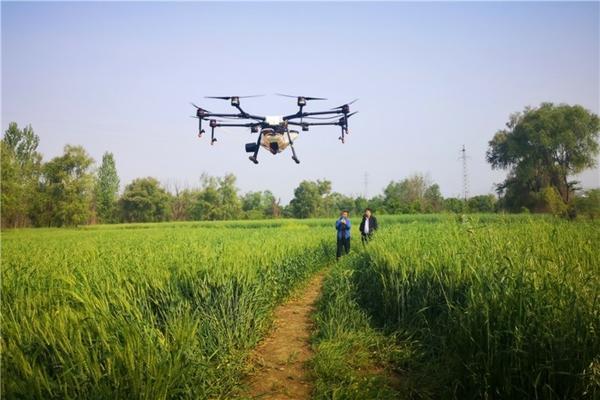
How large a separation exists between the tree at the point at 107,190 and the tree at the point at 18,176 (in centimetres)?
1709

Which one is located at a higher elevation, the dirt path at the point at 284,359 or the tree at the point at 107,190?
the tree at the point at 107,190

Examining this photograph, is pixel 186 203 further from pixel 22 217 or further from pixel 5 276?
pixel 5 276

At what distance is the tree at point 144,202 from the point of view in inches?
2798

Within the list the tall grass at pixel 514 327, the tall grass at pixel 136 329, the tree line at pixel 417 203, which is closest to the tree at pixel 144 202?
the tree line at pixel 417 203

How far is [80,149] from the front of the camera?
180ft

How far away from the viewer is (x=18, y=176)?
4819 centimetres

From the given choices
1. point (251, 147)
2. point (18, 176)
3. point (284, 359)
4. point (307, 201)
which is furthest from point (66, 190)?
point (284, 359)

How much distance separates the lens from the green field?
114 inches

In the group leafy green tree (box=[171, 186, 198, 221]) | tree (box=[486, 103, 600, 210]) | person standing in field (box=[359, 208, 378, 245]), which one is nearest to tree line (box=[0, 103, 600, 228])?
tree (box=[486, 103, 600, 210])

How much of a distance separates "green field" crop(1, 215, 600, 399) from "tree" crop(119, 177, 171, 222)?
230 ft

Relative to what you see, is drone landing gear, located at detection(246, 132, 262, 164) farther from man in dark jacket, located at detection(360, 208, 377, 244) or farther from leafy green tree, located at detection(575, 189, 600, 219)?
leafy green tree, located at detection(575, 189, 600, 219)

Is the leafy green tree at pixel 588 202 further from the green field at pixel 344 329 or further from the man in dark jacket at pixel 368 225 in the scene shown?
the green field at pixel 344 329

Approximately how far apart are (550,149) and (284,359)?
56842 mm

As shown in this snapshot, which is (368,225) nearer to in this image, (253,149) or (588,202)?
(253,149)
